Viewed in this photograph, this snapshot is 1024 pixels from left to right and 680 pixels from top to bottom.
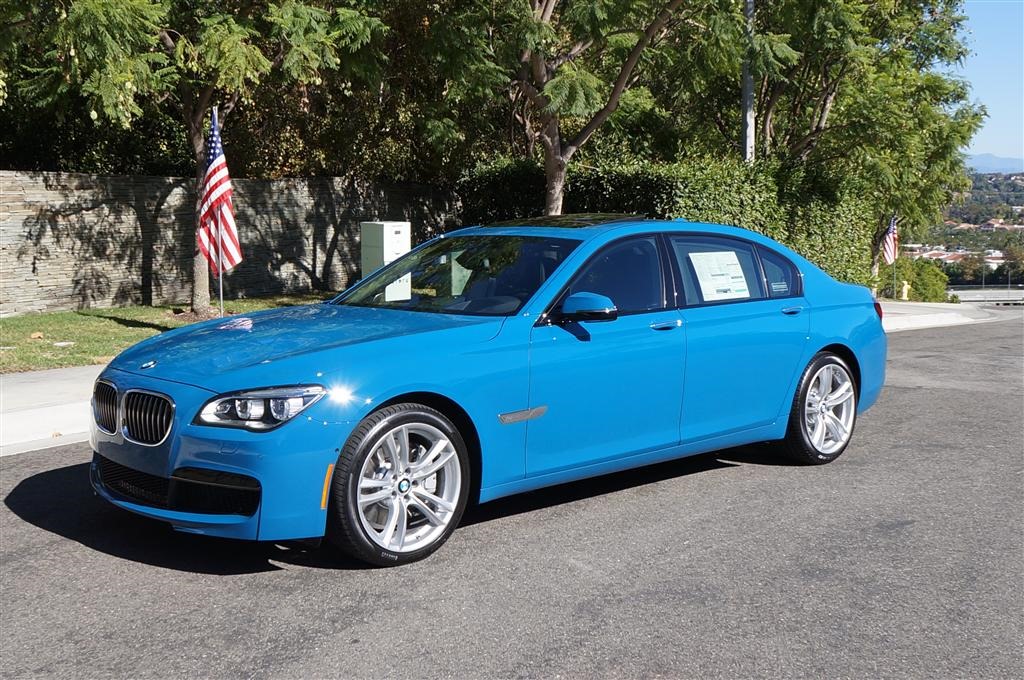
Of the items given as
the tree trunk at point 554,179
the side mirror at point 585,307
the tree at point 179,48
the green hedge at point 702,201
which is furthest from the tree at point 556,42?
the side mirror at point 585,307

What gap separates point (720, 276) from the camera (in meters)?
6.78

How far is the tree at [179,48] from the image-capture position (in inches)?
471

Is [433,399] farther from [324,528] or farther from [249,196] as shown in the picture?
[249,196]

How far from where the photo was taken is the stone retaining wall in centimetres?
1705

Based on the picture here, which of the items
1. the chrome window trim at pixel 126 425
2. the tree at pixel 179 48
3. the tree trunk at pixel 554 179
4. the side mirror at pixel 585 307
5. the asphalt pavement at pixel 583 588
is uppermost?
the tree at pixel 179 48

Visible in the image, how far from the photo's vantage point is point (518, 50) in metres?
16.2

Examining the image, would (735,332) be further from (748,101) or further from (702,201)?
(748,101)

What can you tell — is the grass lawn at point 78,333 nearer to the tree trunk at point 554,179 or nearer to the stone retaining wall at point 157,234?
the stone retaining wall at point 157,234

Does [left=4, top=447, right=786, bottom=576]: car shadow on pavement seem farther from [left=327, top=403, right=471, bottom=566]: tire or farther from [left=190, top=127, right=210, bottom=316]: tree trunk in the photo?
[left=190, top=127, right=210, bottom=316]: tree trunk

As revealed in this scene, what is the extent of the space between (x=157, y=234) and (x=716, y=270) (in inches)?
580

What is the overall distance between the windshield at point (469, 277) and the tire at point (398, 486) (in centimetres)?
89

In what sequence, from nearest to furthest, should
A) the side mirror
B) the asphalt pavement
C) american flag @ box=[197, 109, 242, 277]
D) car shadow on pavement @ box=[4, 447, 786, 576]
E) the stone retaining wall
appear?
the asphalt pavement
car shadow on pavement @ box=[4, 447, 786, 576]
the side mirror
american flag @ box=[197, 109, 242, 277]
the stone retaining wall

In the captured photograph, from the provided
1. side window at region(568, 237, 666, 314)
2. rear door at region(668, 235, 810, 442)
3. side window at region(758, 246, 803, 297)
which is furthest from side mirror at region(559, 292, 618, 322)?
side window at region(758, 246, 803, 297)

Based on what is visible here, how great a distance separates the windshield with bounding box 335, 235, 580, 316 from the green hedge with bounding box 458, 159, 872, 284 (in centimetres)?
1326
